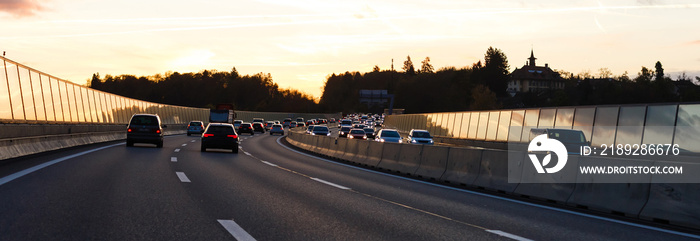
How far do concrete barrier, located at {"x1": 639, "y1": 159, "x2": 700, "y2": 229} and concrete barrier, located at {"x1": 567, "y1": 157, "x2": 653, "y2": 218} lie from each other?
159mm

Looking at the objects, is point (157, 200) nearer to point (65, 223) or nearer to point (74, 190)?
point (74, 190)

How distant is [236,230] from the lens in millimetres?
7637

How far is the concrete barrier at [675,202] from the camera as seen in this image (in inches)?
356

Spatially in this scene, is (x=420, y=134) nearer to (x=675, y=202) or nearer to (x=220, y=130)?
(x=220, y=130)

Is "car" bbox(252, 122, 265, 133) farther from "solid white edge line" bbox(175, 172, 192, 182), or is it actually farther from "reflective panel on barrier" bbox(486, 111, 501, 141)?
"solid white edge line" bbox(175, 172, 192, 182)

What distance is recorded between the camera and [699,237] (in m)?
8.28

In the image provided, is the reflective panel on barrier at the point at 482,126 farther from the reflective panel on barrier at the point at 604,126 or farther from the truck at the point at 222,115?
the truck at the point at 222,115

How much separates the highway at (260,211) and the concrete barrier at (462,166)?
68 centimetres

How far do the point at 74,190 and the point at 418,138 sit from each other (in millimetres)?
25310

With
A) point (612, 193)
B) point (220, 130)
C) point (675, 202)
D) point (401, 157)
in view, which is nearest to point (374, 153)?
point (401, 157)

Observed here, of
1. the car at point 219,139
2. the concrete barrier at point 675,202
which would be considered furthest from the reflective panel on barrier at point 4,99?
the concrete barrier at point 675,202

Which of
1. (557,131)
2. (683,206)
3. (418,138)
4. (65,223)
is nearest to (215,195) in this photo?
(65,223)


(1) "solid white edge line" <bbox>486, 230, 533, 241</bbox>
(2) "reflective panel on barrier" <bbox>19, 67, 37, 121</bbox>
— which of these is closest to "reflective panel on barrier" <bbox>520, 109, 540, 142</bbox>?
(2) "reflective panel on barrier" <bbox>19, 67, 37, 121</bbox>

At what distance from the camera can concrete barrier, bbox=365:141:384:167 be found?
70.9ft
